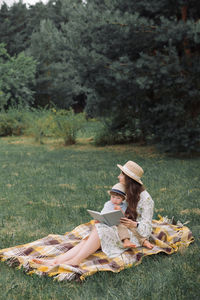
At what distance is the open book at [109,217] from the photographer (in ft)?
11.3

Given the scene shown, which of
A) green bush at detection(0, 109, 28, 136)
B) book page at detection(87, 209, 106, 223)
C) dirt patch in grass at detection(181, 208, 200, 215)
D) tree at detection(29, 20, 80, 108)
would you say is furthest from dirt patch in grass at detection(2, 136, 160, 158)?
tree at detection(29, 20, 80, 108)

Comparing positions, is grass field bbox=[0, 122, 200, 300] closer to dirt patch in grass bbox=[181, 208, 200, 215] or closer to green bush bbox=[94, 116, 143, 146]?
dirt patch in grass bbox=[181, 208, 200, 215]

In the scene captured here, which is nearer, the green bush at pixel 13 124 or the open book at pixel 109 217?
the open book at pixel 109 217

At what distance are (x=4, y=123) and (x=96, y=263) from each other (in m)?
16.8

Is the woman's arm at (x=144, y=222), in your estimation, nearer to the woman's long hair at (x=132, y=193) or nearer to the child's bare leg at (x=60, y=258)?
the woman's long hair at (x=132, y=193)

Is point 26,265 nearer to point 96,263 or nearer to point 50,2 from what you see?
point 96,263

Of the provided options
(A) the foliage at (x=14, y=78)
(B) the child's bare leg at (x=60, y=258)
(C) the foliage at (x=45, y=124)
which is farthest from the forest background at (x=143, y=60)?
(A) the foliage at (x=14, y=78)

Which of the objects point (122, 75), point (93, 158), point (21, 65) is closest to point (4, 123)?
point (21, 65)

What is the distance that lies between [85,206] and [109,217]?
2.24 m

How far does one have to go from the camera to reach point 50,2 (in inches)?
1601

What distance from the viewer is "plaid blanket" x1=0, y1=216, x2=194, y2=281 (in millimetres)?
3338

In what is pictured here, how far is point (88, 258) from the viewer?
3648 millimetres

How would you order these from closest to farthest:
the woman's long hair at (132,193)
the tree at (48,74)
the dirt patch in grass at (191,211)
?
the woman's long hair at (132,193), the dirt patch in grass at (191,211), the tree at (48,74)

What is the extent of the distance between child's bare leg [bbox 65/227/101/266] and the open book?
0.47 ft
